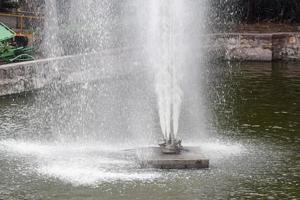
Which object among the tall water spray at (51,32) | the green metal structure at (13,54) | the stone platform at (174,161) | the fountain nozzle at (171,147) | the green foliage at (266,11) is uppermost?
the green foliage at (266,11)

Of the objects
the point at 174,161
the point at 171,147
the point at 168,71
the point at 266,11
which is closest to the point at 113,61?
the point at 168,71

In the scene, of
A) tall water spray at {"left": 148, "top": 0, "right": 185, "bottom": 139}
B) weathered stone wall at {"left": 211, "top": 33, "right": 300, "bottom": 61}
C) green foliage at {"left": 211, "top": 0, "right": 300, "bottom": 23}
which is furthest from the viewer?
green foliage at {"left": 211, "top": 0, "right": 300, "bottom": 23}

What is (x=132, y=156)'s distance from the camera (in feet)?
41.3

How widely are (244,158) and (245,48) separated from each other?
1718 cm

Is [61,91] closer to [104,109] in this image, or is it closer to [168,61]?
[104,109]

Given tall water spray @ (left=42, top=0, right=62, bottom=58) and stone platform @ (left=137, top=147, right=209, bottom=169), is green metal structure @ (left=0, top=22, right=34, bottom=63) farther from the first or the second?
stone platform @ (left=137, top=147, right=209, bottom=169)

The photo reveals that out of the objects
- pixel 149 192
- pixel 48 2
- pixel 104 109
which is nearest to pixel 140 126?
pixel 104 109

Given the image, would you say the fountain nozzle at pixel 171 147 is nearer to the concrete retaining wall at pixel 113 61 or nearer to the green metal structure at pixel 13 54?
the concrete retaining wall at pixel 113 61

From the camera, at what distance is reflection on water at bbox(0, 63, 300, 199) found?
424 inches

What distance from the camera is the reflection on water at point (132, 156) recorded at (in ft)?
35.3

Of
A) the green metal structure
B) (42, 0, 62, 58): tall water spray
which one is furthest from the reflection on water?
(42, 0, 62, 58): tall water spray

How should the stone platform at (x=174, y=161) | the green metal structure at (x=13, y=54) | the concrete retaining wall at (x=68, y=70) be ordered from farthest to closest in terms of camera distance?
1. the green metal structure at (x=13, y=54)
2. the concrete retaining wall at (x=68, y=70)
3. the stone platform at (x=174, y=161)

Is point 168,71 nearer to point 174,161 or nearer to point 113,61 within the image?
point 174,161

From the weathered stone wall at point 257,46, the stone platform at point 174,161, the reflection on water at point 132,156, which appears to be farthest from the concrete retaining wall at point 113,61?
the stone platform at point 174,161
